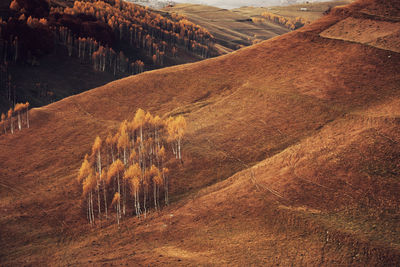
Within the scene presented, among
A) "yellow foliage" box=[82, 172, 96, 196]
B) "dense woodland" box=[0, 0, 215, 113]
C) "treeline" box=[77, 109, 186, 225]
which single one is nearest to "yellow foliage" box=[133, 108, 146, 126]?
"treeline" box=[77, 109, 186, 225]

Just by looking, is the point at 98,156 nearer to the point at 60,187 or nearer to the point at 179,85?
the point at 60,187

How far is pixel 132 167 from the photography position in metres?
55.9

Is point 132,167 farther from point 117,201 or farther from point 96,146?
point 96,146

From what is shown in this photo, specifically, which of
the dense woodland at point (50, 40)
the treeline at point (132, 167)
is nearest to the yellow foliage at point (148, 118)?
the treeline at point (132, 167)

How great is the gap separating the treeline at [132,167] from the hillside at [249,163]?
2.52 metres

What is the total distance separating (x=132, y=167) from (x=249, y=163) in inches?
864

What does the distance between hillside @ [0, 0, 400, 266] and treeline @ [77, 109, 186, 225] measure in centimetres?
252

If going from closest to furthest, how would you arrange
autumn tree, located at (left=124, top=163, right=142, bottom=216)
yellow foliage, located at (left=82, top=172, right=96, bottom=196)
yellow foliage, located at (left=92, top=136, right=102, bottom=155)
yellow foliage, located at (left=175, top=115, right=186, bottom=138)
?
autumn tree, located at (left=124, top=163, right=142, bottom=216)
yellow foliage, located at (left=82, top=172, right=96, bottom=196)
yellow foliage, located at (left=92, top=136, right=102, bottom=155)
yellow foliage, located at (left=175, top=115, right=186, bottom=138)

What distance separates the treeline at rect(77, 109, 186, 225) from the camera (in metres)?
53.2

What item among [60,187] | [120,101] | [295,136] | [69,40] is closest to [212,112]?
[295,136]

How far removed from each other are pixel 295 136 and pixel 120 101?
49.8 meters

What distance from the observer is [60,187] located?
5853 cm

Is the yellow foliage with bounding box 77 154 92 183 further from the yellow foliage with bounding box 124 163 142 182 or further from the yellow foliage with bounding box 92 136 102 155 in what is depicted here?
the yellow foliage with bounding box 124 163 142 182

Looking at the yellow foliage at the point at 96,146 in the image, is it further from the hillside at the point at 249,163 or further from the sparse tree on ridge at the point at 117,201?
the sparse tree on ridge at the point at 117,201
